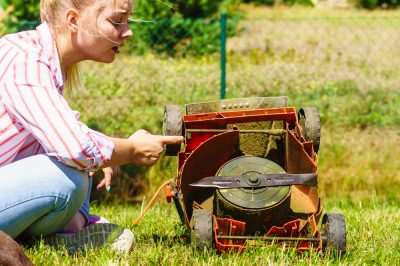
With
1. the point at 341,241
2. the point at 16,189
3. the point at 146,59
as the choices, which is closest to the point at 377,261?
the point at 341,241

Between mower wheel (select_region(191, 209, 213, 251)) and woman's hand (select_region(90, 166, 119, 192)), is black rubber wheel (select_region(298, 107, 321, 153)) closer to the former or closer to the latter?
mower wheel (select_region(191, 209, 213, 251))

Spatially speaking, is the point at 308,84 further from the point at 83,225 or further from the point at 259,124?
the point at 83,225

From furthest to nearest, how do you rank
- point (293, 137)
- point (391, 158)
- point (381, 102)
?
point (381, 102)
point (391, 158)
point (293, 137)

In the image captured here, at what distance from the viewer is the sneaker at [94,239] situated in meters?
3.04

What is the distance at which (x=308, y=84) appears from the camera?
22.4 ft

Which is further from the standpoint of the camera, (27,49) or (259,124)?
(259,124)

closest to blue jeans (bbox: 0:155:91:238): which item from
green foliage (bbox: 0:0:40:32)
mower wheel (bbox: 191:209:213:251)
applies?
mower wheel (bbox: 191:209:213:251)

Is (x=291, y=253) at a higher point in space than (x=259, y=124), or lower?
lower

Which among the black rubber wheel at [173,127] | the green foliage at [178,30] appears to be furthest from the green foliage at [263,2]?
the black rubber wheel at [173,127]

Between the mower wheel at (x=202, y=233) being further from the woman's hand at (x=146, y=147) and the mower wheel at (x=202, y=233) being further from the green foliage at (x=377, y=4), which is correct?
the green foliage at (x=377, y=4)

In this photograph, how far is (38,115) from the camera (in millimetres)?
2648

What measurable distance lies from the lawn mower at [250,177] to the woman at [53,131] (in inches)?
12.8

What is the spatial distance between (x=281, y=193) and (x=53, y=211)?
37.9 inches

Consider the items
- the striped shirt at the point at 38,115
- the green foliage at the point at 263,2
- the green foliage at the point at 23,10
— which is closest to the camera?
the striped shirt at the point at 38,115
